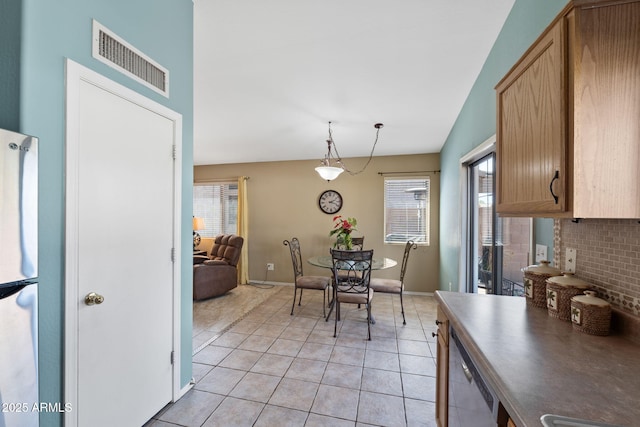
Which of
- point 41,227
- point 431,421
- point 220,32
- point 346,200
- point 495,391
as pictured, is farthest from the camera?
point 346,200

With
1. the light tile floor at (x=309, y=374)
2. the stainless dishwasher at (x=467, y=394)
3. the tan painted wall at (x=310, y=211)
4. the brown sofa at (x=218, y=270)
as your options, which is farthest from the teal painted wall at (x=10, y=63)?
the tan painted wall at (x=310, y=211)

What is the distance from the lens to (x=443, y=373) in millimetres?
1355

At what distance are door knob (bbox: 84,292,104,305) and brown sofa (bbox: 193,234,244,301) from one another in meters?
2.69

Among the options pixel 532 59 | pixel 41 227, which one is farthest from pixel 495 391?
pixel 41 227

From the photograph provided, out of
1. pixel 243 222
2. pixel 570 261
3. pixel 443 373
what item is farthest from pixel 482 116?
pixel 243 222

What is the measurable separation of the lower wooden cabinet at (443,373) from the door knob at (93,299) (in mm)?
1713

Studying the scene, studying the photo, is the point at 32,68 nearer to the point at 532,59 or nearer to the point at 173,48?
the point at 173,48

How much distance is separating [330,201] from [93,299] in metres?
3.89

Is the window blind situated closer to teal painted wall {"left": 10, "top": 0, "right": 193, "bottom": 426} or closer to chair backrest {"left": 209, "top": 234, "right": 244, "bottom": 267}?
chair backrest {"left": 209, "top": 234, "right": 244, "bottom": 267}

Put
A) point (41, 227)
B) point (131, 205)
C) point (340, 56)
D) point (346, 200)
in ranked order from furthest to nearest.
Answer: point (346, 200) < point (340, 56) < point (131, 205) < point (41, 227)

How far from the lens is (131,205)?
1.45m

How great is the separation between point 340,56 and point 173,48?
119cm

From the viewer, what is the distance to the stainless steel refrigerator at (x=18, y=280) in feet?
2.83

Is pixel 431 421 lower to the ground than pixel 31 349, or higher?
lower
